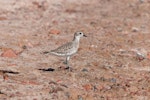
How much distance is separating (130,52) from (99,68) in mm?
2837

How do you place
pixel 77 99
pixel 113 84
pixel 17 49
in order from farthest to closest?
pixel 17 49, pixel 113 84, pixel 77 99

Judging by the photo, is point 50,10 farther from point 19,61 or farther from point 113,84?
point 113,84

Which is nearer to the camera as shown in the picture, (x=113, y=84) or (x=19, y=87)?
(x=19, y=87)

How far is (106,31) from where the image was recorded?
2480 centimetres

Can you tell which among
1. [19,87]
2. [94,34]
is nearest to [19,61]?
[19,87]

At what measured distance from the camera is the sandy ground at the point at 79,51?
51.1 feet

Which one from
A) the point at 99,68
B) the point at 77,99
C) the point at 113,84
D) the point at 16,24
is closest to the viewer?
the point at 77,99

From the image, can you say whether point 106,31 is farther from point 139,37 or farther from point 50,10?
point 50,10

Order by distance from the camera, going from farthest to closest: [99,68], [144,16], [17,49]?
[144,16]
[17,49]
[99,68]

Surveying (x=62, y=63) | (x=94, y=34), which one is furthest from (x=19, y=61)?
(x=94, y=34)

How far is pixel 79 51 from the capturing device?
20.8 metres

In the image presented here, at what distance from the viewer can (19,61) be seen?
60.6ft

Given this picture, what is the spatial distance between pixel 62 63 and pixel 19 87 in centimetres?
358

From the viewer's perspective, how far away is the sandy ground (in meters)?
15.6
